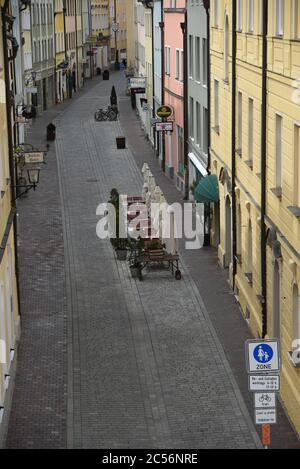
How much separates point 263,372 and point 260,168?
880 cm

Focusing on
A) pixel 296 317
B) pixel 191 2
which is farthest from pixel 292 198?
pixel 191 2

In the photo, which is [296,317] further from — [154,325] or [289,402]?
[154,325]

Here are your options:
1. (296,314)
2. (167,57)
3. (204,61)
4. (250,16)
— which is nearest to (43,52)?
(167,57)

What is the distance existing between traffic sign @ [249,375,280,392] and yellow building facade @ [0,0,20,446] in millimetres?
5032

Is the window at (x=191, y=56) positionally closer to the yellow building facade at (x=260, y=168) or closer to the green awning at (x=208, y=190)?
the yellow building facade at (x=260, y=168)

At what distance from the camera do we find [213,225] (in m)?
31.2

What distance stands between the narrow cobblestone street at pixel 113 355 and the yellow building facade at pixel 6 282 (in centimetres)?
42

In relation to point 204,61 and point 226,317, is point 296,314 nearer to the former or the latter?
point 226,317

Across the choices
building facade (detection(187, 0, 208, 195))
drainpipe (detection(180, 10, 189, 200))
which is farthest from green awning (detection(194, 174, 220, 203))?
drainpipe (detection(180, 10, 189, 200))

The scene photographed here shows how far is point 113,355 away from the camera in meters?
21.5

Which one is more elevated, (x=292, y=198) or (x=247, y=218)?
(x=292, y=198)

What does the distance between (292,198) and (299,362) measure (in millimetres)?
2705

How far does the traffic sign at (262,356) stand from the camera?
13125mm

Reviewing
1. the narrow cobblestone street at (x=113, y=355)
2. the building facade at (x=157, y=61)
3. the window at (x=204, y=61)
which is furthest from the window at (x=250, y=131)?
the building facade at (x=157, y=61)
